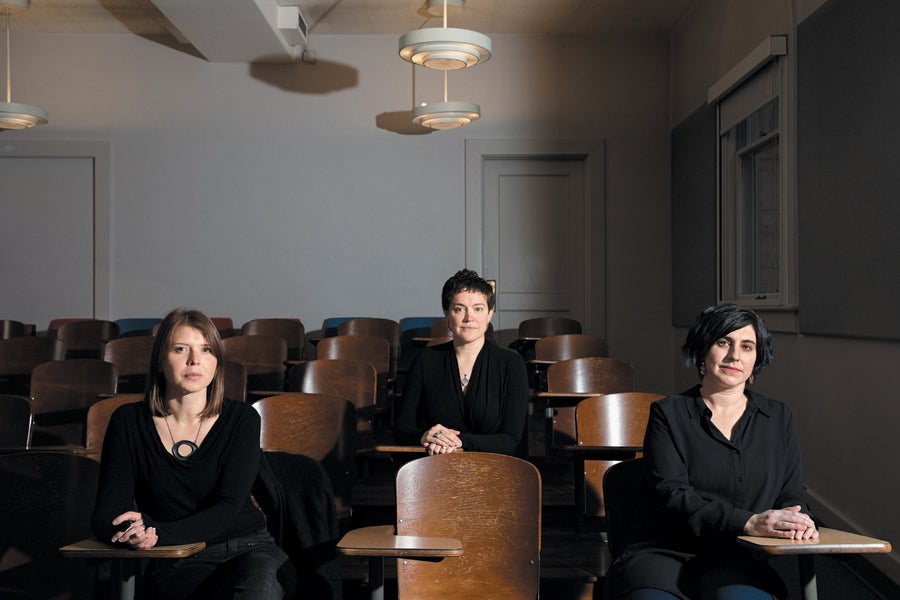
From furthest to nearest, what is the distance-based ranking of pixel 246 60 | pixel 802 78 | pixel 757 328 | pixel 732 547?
pixel 246 60
pixel 802 78
pixel 757 328
pixel 732 547

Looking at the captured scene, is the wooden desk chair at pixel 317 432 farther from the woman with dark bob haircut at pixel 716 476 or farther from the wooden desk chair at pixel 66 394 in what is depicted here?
the wooden desk chair at pixel 66 394

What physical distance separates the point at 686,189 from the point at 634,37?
1.60 metres

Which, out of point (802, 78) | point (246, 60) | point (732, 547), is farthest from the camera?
point (246, 60)

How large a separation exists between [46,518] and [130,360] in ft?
8.28

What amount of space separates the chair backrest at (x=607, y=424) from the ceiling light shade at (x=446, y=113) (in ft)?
12.2

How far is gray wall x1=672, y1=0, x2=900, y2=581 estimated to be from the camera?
11.2 feet

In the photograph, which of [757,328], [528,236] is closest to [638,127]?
[528,236]

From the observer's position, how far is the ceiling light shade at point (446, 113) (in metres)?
6.32

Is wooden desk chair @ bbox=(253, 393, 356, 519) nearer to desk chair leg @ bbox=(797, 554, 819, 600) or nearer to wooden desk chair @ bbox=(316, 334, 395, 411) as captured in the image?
desk chair leg @ bbox=(797, 554, 819, 600)

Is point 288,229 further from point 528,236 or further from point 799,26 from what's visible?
point 799,26

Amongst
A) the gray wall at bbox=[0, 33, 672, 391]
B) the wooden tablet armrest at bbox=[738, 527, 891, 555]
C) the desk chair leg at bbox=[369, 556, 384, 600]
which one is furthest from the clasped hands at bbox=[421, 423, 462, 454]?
the gray wall at bbox=[0, 33, 672, 391]

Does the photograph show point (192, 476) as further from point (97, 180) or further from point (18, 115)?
point (97, 180)

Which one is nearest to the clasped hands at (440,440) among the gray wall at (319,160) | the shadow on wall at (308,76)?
the gray wall at (319,160)

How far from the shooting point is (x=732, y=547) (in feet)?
6.77
